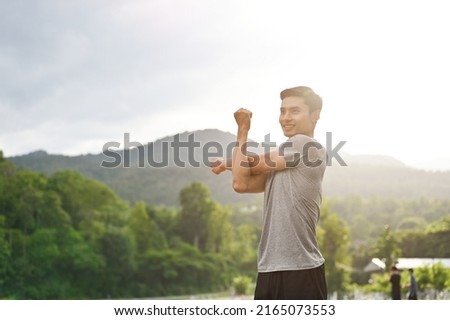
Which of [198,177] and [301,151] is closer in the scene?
[301,151]

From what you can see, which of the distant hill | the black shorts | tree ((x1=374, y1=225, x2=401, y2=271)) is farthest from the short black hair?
the distant hill

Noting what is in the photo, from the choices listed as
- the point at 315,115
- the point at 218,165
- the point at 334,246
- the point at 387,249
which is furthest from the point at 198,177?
the point at 315,115

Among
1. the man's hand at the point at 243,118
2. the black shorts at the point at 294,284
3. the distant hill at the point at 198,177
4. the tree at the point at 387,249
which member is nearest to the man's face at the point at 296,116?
the man's hand at the point at 243,118

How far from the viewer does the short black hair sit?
2191 mm

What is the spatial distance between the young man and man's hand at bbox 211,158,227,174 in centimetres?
22

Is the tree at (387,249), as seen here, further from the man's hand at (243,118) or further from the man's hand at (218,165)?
the man's hand at (243,118)

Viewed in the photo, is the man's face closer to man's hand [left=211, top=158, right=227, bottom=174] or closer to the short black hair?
the short black hair

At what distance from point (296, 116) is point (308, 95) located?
8cm

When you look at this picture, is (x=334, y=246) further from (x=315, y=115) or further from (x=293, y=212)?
(x=293, y=212)

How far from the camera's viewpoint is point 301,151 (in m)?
2.12

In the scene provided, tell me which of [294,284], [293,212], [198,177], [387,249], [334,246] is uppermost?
[198,177]
